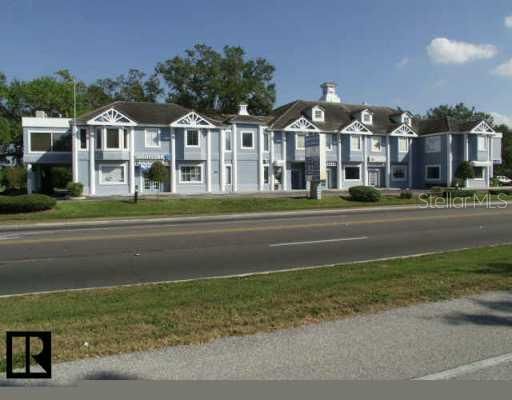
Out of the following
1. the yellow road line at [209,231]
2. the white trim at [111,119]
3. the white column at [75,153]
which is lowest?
the yellow road line at [209,231]


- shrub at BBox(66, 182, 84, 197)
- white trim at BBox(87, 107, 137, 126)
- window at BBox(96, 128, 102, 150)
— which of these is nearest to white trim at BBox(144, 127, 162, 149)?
white trim at BBox(87, 107, 137, 126)

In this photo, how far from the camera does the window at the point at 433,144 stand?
53.5 m

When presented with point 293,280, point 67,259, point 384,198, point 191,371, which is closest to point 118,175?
point 384,198

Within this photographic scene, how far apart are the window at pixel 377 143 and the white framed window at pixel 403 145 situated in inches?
105

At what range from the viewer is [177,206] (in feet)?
103

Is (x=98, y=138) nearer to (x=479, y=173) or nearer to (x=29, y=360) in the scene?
(x=29, y=360)

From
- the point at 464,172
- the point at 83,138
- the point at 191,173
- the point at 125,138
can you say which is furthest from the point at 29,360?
the point at 464,172

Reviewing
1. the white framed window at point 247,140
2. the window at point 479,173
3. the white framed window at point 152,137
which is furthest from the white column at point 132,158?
the window at point 479,173

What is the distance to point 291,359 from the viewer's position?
489cm

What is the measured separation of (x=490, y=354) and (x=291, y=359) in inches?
80.9

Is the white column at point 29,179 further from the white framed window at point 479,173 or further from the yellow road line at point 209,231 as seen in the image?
the white framed window at point 479,173

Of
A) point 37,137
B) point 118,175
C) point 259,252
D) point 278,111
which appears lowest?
point 259,252

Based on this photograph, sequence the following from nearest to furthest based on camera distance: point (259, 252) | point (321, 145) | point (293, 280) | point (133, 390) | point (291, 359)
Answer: point (133, 390), point (291, 359), point (293, 280), point (259, 252), point (321, 145)

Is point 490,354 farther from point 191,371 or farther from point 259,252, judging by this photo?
point 259,252
